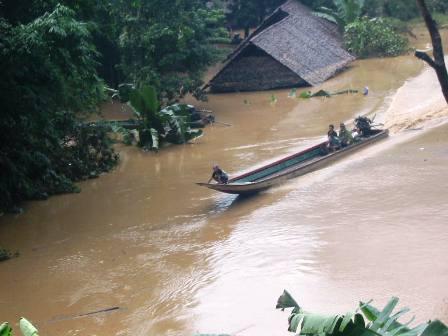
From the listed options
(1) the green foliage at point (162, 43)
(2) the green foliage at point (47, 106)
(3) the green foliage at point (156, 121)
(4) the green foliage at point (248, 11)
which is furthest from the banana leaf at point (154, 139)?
(4) the green foliage at point (248, 11)

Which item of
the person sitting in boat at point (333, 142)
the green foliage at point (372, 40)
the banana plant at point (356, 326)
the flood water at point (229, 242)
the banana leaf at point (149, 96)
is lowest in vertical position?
the flood water at point (229, 242)

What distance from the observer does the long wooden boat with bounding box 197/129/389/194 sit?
12148 millimetres

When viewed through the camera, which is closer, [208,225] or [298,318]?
[298,318]

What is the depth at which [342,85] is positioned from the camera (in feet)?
80.0

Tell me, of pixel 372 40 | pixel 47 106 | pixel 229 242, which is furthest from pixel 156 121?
pixel 372 40

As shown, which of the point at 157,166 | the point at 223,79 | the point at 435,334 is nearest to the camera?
the point at 435,334

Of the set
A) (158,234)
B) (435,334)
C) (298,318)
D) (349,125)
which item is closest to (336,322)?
(298,318)

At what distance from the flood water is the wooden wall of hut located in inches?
294

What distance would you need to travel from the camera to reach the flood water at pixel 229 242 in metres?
8.11

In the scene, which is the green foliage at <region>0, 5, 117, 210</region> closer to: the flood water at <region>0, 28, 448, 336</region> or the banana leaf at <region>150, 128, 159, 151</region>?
the flood water at <region>0, 28, 448, 336</region>

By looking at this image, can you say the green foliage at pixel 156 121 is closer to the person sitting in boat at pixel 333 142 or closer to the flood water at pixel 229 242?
the flood water at pixel 229 242

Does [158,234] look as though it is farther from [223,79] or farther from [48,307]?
[223,79]

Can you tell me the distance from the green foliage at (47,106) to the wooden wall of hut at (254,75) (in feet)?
33.7

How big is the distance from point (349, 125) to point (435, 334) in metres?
14.8
